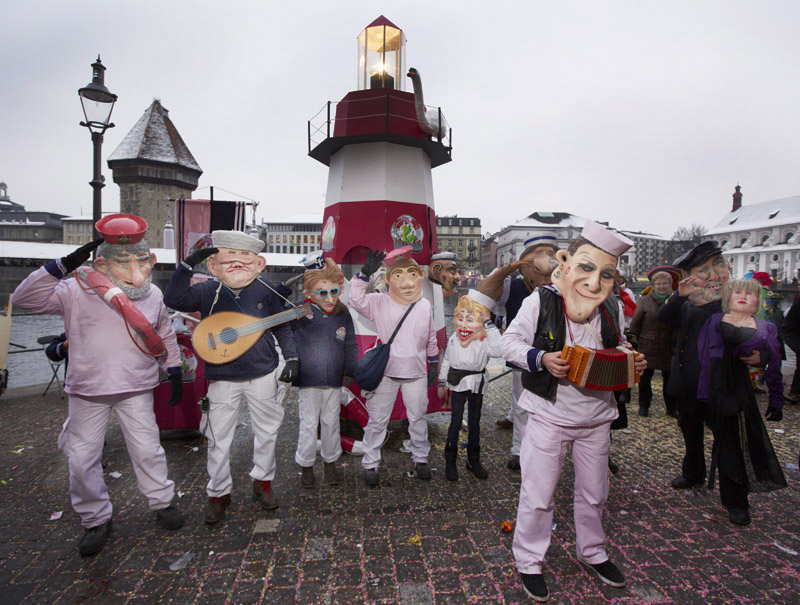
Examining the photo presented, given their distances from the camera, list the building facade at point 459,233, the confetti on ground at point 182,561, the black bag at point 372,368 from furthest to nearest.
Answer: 1. the building facade at point 459,233
2. the black bag at point 372,368
3. the confetti on ground at point 182,561

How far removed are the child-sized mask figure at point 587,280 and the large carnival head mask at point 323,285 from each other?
2160 millimetres

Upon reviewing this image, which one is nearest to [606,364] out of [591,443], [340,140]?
[591,443]

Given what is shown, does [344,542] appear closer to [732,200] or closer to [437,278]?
[437,278]

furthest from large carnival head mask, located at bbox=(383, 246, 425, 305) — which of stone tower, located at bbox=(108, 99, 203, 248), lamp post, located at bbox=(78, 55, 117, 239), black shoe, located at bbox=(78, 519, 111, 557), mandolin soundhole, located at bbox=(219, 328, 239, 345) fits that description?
stone tower, located at bbox=(108, 99, 203, 248)

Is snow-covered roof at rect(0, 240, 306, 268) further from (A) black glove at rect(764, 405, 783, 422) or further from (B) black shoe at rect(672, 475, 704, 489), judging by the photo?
(A) black glove at rect(764, 405, 783, 422)

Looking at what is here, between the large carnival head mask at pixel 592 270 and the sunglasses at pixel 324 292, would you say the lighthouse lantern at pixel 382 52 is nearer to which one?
the sunglasses at pixel 324 292

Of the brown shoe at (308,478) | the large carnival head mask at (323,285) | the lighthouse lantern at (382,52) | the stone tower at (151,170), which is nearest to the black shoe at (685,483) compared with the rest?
the brown shoe at (308,478)

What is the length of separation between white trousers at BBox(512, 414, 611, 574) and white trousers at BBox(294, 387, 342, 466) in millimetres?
1990

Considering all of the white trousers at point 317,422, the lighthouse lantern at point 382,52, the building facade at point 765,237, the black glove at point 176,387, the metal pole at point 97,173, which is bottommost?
the white trousers at point 317,422

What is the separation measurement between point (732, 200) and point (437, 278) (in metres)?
90.8

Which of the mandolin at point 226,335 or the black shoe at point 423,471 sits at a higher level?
the mandolin at point 226,335

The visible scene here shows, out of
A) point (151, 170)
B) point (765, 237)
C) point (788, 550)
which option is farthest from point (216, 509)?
point (765, 237)

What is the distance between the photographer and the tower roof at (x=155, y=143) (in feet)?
117

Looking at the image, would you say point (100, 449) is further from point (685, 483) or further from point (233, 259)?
point (685, 483)
